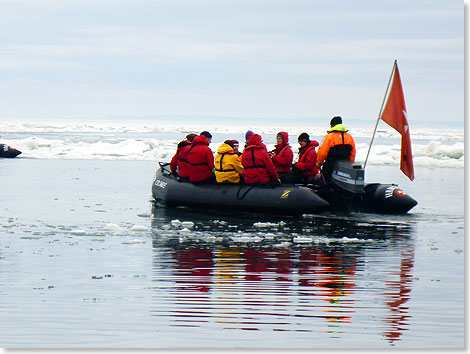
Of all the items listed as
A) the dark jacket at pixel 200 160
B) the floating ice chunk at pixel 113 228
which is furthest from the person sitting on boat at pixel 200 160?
the floating ice chunk at pixel 113 228

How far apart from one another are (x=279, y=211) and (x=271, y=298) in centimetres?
580

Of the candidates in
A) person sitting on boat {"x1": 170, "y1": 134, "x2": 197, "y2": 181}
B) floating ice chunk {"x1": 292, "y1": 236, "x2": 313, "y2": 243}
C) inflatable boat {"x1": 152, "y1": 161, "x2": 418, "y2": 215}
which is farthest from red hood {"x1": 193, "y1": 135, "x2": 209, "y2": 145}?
floating ice chunk {"x1": 292, "y1": 236, "x2": 313, "y2": 243}

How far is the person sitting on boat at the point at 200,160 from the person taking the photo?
13.6 m

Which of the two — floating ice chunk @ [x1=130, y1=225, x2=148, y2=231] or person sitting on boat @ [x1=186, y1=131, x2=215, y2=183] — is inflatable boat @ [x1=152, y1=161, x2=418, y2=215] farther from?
floating ice chunk @ [x1=130, y1=225, x2=148, y2=231]

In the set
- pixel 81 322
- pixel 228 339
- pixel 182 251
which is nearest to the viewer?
pixel 228 339

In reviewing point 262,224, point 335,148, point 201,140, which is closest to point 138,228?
point 262,224

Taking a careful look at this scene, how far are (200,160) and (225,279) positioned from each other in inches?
237

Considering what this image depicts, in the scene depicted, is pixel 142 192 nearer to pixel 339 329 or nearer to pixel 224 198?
pixel 224 198

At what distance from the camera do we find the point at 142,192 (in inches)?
706

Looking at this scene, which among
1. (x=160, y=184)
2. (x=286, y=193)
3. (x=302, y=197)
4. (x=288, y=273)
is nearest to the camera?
(x=288, y=273)

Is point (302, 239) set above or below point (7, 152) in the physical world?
below

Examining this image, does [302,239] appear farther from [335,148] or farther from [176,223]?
[335,148]

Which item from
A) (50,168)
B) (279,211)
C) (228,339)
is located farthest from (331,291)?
(50,168)

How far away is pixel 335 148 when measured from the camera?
42.2 ft
